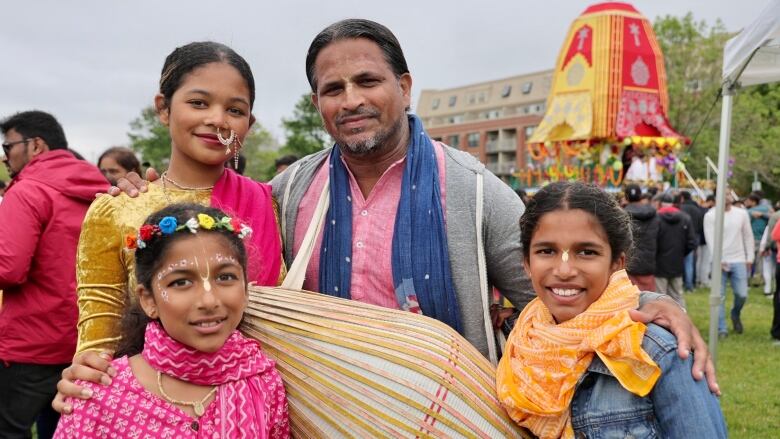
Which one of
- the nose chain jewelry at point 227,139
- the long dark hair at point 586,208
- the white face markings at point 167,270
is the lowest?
the white face markings at point 167,270

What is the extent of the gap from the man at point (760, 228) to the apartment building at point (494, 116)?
38.1 metres

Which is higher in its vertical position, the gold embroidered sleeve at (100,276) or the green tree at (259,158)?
the green tree at (259,158)

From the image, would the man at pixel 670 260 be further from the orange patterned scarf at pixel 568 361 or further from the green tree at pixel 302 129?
the green tree at pixel 302 129

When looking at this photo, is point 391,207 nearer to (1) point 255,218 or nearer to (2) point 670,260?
(1) point 255,218

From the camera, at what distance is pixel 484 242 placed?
2.15m

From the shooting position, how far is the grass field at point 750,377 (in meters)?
4.95

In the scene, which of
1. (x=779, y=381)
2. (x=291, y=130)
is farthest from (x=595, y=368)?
(x=291, y=130)

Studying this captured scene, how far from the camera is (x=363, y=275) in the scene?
222 centimetres

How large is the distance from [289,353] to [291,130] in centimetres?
3570

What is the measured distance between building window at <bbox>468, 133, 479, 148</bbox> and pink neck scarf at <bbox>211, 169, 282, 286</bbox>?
57.1 metres

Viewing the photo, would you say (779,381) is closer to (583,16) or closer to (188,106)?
(188,106)

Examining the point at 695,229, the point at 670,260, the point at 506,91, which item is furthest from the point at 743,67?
the point at 506,91

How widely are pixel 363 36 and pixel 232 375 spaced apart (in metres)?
1.20

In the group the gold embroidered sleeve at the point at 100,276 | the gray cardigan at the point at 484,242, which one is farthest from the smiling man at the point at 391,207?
the gold embroidered sleeve at the point at 100,276
